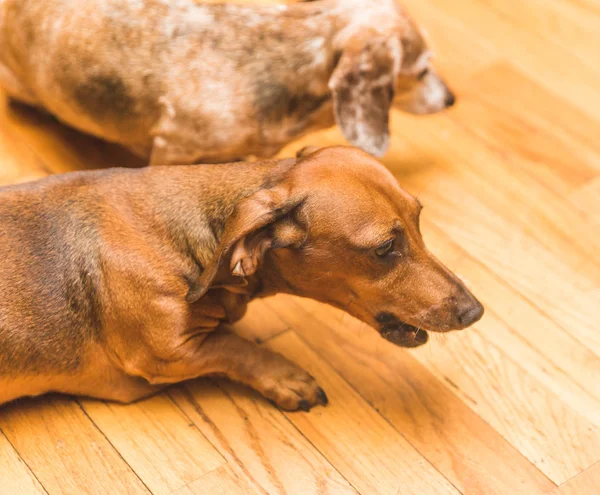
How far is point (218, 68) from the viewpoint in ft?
11.6

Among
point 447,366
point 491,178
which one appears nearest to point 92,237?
point 447,366

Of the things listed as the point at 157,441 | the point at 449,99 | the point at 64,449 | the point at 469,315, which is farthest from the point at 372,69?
the point at 64,449

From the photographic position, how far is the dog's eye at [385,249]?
2.59 meters

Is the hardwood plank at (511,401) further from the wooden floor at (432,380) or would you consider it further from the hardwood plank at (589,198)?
the hardwood plank at (589,198)

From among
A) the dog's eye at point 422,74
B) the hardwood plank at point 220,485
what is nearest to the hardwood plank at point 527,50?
the dog's eye at point 422,74

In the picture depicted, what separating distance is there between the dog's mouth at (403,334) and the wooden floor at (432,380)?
288 millimetres

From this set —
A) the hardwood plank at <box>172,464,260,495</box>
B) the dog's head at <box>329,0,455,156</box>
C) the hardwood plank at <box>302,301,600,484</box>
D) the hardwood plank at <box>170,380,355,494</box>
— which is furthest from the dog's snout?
the hardwood plank at <box>172,464,260,495</box>

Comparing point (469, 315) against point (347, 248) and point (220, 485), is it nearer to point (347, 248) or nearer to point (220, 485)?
point (347, 248)

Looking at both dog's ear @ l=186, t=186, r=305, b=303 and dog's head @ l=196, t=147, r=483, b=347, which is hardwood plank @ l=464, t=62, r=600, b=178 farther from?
dog's ear @ l=186, t=186, r=305, b=303

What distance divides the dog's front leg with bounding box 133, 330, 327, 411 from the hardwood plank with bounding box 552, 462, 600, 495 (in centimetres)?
81

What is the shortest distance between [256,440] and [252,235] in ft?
2.41

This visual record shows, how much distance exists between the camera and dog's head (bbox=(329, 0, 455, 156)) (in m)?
3.53

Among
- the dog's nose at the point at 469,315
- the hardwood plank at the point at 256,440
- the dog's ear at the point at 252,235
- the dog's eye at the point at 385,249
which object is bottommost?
the hardwood plank at the point at 256,440

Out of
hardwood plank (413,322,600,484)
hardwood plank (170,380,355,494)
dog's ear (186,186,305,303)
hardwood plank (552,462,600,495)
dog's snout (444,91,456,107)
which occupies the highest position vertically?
dog's ear (186,186,305,303)
